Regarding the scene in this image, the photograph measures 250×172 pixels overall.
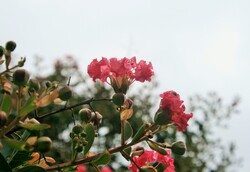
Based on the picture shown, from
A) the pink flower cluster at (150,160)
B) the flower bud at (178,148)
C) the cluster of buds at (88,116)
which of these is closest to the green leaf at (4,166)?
the cluster of buds at (88,116)

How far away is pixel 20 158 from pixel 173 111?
469 millimetres

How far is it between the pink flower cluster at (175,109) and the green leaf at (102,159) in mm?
237

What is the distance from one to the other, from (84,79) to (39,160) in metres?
6.82

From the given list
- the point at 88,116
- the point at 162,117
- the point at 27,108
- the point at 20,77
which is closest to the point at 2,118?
the point at 27,108

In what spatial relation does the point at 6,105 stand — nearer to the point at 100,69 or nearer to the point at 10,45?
the point at 10,45

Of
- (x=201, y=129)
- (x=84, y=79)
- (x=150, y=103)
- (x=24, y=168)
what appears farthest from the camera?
(x=84, y=79)

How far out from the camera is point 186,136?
7020mm

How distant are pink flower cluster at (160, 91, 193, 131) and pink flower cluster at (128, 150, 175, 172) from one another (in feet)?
0.43

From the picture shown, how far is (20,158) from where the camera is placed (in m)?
1.32

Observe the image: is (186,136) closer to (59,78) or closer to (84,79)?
(84,79)

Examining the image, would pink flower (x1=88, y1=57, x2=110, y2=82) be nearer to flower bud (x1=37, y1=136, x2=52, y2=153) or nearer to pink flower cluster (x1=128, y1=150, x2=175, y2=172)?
pink flower cluster (x1=128, y1=150, x2=175, y2=172)

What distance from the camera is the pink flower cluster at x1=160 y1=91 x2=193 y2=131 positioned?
142cm

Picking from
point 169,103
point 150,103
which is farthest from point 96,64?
point 150,103

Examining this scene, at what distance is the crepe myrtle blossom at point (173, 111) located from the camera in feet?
4.63
